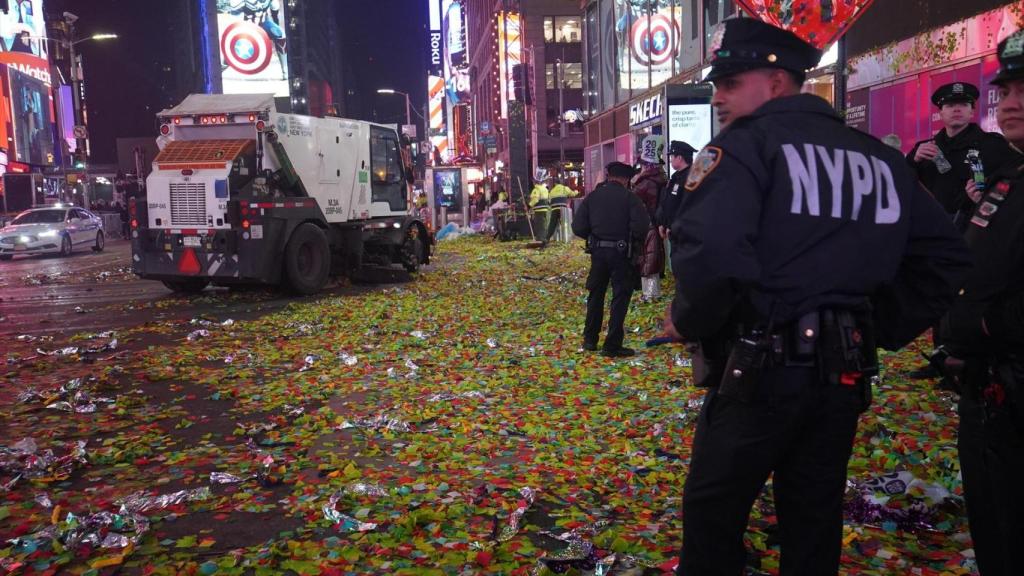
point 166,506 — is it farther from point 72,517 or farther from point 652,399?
point 652,399

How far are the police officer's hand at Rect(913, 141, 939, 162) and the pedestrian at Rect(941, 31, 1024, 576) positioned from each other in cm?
367

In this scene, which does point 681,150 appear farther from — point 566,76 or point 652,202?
point 566,76

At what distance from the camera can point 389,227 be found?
18016 millimetres

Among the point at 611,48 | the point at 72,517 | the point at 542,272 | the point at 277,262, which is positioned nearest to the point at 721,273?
the point at 72,517

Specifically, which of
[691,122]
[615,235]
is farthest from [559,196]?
[615,235]

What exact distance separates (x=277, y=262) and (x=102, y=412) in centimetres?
759

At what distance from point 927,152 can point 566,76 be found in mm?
54778

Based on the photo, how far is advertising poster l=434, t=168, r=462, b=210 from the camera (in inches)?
1591

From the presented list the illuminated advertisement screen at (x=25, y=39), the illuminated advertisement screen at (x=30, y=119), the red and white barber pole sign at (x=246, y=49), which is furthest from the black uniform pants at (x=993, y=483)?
the red and white barber pole sign at (x=246, y=49)

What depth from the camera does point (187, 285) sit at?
15578 mm

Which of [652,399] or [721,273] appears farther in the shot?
[652,399]

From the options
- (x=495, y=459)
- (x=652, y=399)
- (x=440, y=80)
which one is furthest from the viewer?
(x=440, y=80)

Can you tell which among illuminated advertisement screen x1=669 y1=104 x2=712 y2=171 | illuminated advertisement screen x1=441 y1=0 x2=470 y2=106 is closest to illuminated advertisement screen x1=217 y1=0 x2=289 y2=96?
illuminated advertisement screen x1=441 y1=0 x2=470 y2=106

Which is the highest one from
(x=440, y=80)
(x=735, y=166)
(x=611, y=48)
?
(x=440, y=80)
